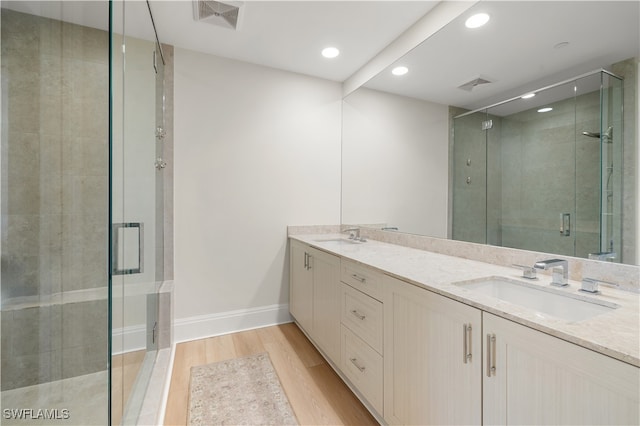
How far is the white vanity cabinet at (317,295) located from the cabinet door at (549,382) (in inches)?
39.8

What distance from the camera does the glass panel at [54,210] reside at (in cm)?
121

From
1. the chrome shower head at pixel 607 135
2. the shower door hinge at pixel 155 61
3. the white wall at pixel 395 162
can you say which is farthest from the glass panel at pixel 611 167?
the shower door hinge at pixel 155 61

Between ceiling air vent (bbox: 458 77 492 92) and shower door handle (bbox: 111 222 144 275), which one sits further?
ceiling air vent (bbox: 458 77 492 92)

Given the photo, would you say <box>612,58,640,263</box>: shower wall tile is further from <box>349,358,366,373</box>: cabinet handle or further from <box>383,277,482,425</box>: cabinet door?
<box>349,358,366,373</box>: cabinet handle

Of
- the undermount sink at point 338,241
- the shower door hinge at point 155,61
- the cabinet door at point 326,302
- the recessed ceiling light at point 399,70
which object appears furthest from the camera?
the undermount sink at point 338,241

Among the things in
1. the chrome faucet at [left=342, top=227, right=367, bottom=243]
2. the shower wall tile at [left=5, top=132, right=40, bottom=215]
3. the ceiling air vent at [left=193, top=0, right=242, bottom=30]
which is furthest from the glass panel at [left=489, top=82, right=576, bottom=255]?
the shower wall tile at [left=5, top=132, right=40, bottom=215]

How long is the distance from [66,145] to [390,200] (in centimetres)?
217

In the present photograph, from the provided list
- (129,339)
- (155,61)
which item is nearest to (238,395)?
(129,339)

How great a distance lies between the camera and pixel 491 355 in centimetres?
88

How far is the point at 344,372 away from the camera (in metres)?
1.70

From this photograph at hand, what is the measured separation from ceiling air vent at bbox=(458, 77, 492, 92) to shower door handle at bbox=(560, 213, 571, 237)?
84 cm

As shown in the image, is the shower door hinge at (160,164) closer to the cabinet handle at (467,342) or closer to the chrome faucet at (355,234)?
the chrome faucet at (355,234)

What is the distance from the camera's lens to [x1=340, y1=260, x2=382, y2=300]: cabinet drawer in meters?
1.41

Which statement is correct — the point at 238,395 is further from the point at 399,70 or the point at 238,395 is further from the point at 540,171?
the point at 399,70
